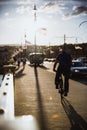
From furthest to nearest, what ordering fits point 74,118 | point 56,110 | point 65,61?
point 65,61 → point 56,110 → point 74,118

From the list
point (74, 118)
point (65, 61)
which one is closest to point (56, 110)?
point (74, 118)

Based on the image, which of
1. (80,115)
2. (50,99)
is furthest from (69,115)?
(50,99)

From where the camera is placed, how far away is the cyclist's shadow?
7.64 meters

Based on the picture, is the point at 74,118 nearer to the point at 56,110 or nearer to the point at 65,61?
the point at 56,110

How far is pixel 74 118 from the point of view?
28.4 feet

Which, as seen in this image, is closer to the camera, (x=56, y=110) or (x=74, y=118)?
(x=74, y=118)

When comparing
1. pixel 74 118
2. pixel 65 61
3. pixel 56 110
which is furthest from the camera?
pixel 65 61

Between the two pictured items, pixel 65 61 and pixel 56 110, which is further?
pixel 65 61

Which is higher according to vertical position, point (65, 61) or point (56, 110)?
point (65, 61)

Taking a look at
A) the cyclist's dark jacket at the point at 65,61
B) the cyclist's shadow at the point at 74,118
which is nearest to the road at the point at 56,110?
the cyclist's shadow at the point at 74,118

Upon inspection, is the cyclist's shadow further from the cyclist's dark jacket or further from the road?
the cyclist's dark jacket

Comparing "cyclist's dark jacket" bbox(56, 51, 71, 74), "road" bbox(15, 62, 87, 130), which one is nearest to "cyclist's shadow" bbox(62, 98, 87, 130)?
"road" bbox(15, 62, 87, 130)

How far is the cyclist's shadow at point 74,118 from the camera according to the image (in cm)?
764

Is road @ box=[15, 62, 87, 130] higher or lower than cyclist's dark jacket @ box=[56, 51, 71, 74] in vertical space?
lower
